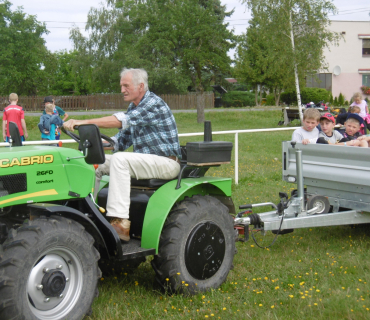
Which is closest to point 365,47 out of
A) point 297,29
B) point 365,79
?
point 365,79

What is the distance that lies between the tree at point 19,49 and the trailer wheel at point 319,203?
38.0 metres

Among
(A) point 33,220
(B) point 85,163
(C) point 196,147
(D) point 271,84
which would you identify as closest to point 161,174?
(C) point 196,147

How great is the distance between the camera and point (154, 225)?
3.66 meters

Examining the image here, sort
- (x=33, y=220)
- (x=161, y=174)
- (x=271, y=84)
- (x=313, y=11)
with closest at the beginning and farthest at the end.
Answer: (x=33, y=220)
(x=161, y=174)
(x=313, y=11)
(x=271, y=84)

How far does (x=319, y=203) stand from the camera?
5180mm

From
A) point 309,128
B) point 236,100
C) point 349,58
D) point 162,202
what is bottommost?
point 236,100

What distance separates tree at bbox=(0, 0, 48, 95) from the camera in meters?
Result: 39.4

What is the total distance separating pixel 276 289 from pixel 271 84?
1556 inches

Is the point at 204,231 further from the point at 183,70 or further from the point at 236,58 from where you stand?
the point at 236,58

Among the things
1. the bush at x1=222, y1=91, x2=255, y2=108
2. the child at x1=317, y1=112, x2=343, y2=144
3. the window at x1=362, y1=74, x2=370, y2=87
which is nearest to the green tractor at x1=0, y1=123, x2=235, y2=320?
the child at x1=317, y1=112, x2=343, y2=144

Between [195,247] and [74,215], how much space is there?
104cm

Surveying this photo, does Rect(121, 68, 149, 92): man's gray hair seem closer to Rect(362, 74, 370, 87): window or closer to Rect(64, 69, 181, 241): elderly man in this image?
Rect(64, 69, 181, 241): elderly man

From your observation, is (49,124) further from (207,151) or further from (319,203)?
(207,151)

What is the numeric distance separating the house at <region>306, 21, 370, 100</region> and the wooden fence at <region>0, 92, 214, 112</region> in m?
15.5
